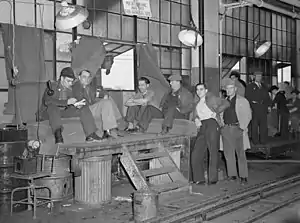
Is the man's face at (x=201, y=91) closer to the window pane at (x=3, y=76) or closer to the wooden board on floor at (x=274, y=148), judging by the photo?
the window pane at (x=3, y=76)

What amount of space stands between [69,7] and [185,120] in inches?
105

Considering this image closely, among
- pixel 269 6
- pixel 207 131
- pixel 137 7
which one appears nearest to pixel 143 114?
pixel 207 131

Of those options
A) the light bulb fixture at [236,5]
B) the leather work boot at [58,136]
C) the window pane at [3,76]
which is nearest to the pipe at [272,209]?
the leather work boot at [58,136]

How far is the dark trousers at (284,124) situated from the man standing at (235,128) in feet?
16.0

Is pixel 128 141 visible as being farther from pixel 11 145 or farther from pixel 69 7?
pixel 69 7

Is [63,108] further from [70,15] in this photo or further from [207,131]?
[207,131]

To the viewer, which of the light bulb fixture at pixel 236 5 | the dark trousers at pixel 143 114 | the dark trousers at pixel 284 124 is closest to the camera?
the dark trousers at pixel 143 114

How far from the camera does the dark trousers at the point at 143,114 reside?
7.84 m

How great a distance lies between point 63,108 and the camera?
22.4 feet

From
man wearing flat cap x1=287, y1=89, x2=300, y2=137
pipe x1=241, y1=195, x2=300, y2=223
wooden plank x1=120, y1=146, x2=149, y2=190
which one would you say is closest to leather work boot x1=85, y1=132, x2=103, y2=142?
wooden plank x1=120, y1=146, x2=149, y2=190

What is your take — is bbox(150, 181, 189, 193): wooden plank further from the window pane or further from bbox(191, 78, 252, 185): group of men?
the window pane

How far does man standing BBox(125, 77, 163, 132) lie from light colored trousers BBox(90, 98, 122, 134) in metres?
1.19

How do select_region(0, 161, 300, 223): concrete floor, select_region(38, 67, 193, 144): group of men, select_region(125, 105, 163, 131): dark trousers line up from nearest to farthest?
select_region(0, 161, 300, 223): concrete floor < select_region(38, 67, 193, 144): group of men < select_region(125, 105, 163, 131): dark trousers

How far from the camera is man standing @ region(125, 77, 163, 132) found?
7.84 metres
